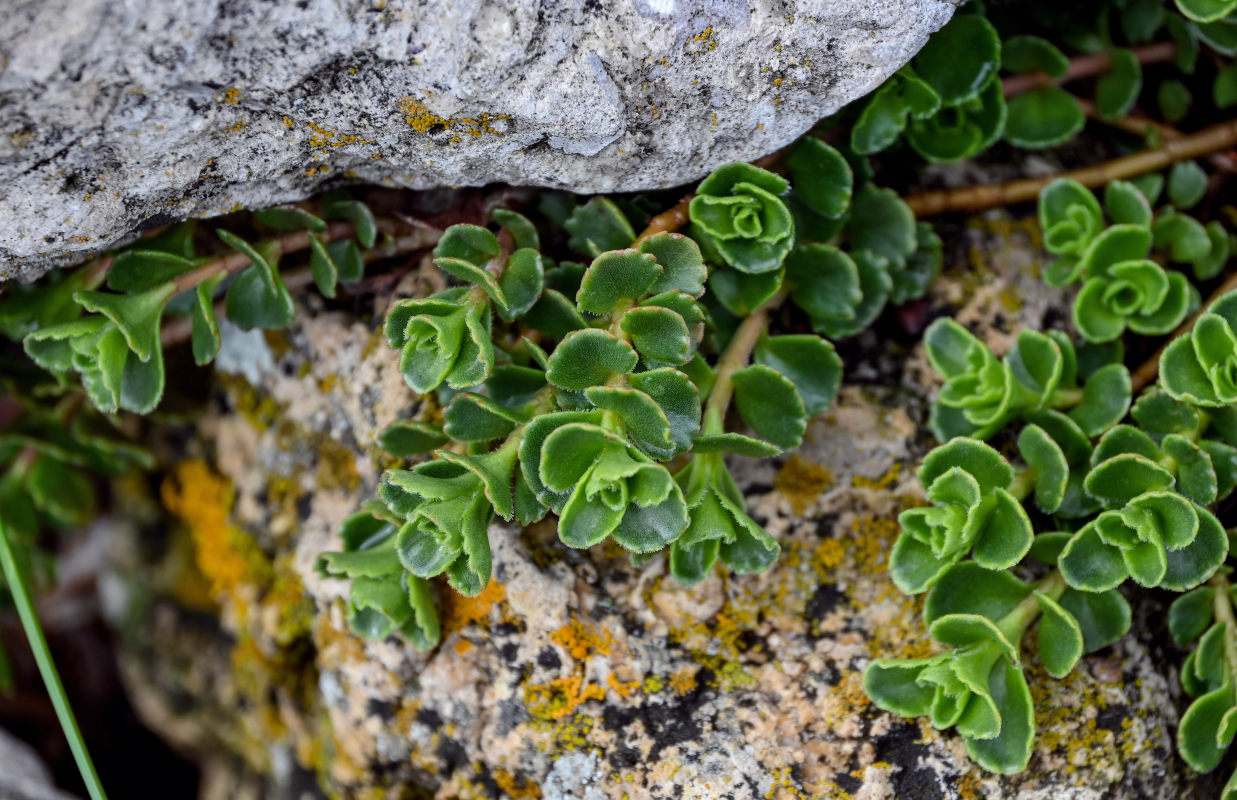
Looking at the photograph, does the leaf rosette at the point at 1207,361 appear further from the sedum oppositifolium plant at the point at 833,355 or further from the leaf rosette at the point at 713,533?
the leaf rosette at the point at 713,533

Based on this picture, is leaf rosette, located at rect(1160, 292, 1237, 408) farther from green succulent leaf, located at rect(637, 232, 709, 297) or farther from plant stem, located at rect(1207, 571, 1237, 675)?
green succulent leaf, located at rect(637, 232, 709, 297)

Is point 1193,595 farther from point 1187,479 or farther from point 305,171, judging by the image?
point 305,171

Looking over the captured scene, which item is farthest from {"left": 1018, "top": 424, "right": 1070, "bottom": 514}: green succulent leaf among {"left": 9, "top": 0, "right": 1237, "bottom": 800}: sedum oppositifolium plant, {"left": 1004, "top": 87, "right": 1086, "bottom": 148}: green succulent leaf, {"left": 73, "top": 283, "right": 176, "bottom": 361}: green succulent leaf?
{"left": 73, "top": 283, "right": 176, "bottom": 361}: green succulent leaf

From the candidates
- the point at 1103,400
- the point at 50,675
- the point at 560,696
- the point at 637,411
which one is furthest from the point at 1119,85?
the point at 50,675

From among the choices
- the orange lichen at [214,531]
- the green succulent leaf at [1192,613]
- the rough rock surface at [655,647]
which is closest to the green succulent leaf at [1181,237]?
the rough rock surface at [655,647]

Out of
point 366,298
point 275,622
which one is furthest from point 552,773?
point 366,298
